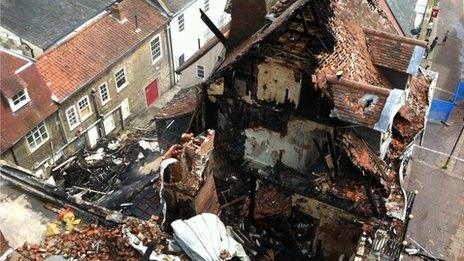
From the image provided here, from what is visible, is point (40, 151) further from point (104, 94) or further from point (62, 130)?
point (104, 94)

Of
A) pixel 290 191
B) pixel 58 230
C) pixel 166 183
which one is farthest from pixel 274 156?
pixel 58 230

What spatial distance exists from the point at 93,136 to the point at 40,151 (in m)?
4.22

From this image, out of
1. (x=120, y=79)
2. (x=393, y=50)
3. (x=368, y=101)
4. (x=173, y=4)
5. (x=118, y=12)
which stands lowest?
(x=120, y=79)

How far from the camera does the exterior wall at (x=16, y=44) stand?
95.1ft

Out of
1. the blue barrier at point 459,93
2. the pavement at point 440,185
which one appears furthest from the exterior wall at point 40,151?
the blue barrier at point 459,93

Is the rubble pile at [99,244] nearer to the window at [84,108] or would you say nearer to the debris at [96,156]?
the debris at [96,156]

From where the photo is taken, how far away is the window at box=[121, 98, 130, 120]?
3244 centimetres

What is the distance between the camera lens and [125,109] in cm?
3284

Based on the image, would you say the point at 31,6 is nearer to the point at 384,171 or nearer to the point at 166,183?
the point at 166,183

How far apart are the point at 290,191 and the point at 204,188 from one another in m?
3.41

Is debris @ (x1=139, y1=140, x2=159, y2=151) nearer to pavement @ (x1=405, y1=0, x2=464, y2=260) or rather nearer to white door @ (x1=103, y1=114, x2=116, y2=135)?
white door @ (x1=103, y1=114, x2=116, y2=135)

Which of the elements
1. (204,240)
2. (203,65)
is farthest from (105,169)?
(204,240)

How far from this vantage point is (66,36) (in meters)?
29.9

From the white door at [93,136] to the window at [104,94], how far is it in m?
1.76
